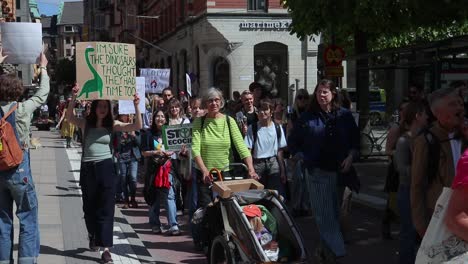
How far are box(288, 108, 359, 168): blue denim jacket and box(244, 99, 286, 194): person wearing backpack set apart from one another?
175 cm

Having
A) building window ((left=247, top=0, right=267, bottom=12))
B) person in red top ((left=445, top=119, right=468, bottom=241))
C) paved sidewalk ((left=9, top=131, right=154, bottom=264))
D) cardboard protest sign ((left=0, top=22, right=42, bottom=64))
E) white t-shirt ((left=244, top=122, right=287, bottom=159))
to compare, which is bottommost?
paved sidewalk ((left=9, top=131, right=154, bottom=264))

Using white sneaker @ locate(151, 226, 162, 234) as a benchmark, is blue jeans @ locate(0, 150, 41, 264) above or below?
above

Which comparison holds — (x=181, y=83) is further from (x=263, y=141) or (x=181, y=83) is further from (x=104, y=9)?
(x=104, y=9)

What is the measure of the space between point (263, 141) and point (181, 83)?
3496 cm

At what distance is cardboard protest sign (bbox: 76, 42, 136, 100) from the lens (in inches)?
296

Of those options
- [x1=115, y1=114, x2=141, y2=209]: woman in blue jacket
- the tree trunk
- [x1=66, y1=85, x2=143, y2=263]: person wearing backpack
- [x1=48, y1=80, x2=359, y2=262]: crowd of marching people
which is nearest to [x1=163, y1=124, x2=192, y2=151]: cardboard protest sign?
[x1=48, y1=80, x2=359, y2=262]: crowd of marching people

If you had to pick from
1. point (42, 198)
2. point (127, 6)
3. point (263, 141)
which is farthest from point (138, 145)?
point (127, 6)

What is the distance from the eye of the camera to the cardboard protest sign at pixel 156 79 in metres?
18.9

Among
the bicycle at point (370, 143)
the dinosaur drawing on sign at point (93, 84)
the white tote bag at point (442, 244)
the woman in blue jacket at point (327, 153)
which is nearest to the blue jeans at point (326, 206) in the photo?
the woman in blue jacket at point (327, 153)

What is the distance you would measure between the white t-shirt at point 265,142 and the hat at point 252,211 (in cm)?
255

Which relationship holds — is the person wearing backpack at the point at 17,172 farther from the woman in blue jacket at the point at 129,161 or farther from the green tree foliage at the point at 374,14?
the green tree foliage at the point at 374,14

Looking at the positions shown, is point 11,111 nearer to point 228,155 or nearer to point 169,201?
point 228,155

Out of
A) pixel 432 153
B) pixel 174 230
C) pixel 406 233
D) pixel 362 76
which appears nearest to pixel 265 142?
pixel 174 230

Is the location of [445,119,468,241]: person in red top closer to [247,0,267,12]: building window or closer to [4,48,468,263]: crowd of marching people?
[4,48,468,263]: crowd of marching people
